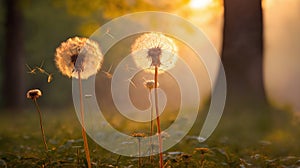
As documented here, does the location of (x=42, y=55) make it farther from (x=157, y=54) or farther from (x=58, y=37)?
(x=157, y=54)

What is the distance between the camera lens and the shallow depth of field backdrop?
5551mm

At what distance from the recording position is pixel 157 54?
11.1 feet

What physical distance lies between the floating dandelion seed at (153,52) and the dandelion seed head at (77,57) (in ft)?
1.00

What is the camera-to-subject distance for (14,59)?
52.5 ft

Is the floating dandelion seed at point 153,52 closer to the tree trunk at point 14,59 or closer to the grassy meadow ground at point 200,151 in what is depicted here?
the grassy meadow ground at point 200,151

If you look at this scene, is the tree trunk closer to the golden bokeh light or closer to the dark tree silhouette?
the golden bokeh light

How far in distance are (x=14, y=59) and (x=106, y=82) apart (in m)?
7.93

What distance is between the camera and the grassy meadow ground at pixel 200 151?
12.3 feet

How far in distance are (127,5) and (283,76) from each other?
22.2 feet

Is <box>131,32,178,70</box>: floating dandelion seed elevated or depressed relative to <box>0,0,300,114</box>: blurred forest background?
depressed

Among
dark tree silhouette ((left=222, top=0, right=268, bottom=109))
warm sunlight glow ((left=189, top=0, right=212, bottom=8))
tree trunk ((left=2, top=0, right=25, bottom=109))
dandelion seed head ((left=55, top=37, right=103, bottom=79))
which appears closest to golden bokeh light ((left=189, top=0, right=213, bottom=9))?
warm sunlight glow ((left=189, top=0, right=212, bottom=8))

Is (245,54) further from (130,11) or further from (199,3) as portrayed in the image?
(130,11)

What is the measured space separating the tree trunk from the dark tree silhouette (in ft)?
29.5

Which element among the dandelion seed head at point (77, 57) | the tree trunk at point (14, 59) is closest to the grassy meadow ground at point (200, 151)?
the dandelion seed head at point (77, 57)
